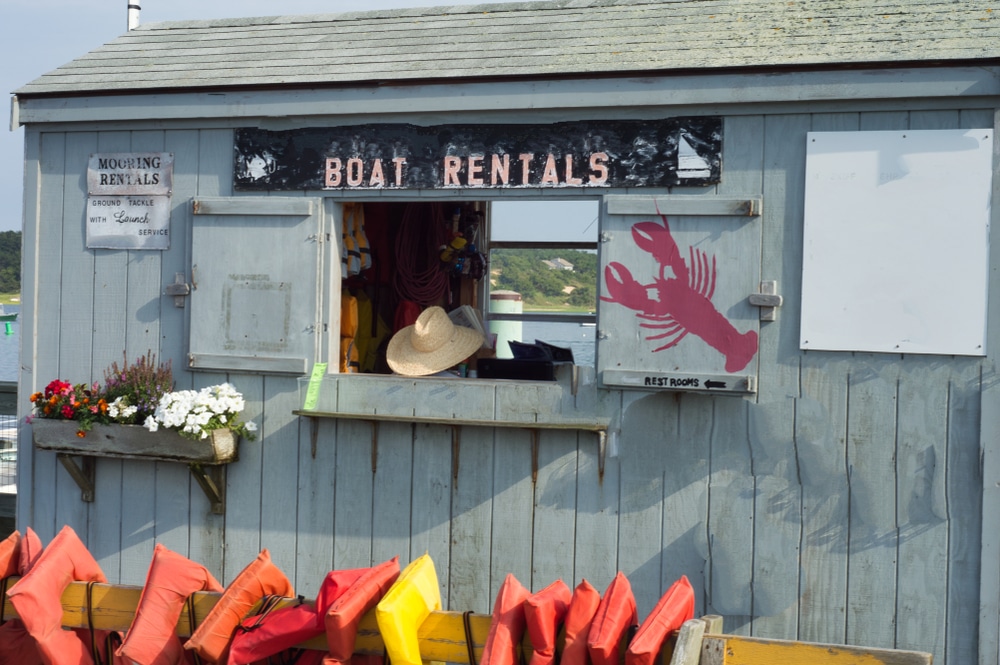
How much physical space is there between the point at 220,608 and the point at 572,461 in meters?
1.91

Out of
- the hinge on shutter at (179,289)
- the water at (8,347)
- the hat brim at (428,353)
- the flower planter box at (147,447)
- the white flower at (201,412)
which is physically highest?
the hinge on shutter at (179,289)

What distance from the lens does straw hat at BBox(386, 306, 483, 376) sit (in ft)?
18.9

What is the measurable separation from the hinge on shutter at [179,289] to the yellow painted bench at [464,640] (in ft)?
5.98

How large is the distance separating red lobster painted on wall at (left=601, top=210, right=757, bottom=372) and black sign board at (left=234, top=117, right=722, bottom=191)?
300mm

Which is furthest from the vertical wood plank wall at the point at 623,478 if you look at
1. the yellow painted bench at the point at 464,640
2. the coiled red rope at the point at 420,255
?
the coiled red rope at the point at 420,255

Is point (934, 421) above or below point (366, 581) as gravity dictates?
above

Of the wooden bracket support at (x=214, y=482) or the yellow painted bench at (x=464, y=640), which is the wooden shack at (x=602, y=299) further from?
the yellow painted bench at (x=464, y=640)

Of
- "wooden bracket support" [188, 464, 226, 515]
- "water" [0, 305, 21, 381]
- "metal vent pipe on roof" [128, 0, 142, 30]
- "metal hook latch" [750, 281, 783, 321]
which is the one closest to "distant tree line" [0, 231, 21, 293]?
"water" [0, 305, 21, 381]

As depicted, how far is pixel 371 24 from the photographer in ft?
20.2

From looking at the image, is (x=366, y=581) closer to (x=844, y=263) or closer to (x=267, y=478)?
(x=267, y=478)

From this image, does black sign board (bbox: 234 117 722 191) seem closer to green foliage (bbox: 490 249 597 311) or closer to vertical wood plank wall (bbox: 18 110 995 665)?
vertical wood plank wall (bbox: 18 110 995 665)

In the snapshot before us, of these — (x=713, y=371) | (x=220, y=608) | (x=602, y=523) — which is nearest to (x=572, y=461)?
(x=602, y=523)

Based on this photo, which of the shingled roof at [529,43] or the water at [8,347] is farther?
the water at [8,347]

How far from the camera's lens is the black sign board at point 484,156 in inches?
200
